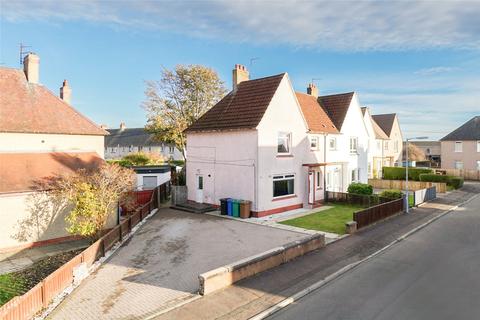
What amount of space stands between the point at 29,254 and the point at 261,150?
46.5ft

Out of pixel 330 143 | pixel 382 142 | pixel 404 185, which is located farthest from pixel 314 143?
pixel 382 142

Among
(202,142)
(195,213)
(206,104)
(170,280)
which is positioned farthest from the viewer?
(206,104)

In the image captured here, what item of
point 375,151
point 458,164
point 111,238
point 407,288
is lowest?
point 407,288

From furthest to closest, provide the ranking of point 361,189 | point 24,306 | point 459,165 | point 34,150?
point 459,165
point 361,189
point 34,150
point 24,306

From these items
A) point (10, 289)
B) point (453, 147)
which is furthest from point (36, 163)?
point (453, 147)

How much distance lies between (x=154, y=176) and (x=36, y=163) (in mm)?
13192

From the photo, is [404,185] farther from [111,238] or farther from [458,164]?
[111,238]

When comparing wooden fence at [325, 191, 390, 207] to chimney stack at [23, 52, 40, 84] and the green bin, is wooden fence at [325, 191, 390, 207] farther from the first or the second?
chimney stack at [23, 52, 40, 84]

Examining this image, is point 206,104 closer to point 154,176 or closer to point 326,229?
point 154,176

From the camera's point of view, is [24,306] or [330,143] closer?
[24,306]

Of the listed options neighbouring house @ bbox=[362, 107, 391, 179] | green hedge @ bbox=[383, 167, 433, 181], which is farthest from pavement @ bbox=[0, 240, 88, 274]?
green hedge @ bbox=[383, 167, 433, 181]

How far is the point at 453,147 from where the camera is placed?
56.5 m

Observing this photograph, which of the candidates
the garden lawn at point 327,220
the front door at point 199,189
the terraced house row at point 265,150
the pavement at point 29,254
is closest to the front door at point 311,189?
the terraced house row at point 265,150

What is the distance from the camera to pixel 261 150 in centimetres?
2255
